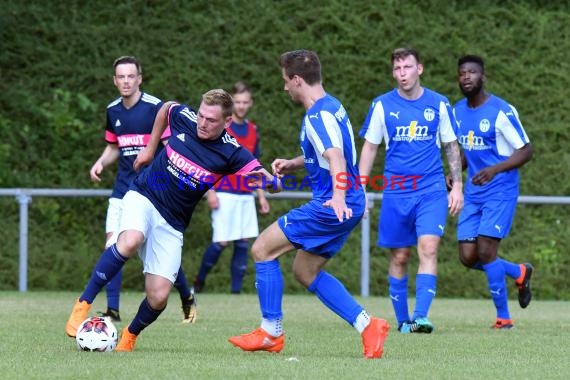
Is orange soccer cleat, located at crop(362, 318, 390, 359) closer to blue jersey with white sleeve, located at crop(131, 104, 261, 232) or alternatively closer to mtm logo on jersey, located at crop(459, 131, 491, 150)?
blue jersey with white sleeve, located at crop(131, 104, 261, 232)

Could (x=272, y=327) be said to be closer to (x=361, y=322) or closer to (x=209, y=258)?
(x=361, y=322)

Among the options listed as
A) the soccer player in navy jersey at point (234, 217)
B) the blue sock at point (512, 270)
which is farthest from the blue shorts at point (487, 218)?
the soccer player in navy jersey at point (234, 217)

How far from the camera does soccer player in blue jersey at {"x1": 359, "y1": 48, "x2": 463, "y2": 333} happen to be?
33.3ft

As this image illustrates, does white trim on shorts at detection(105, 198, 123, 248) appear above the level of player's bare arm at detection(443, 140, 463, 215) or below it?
below

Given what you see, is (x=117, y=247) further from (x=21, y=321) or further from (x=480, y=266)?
(x=480, y=266)

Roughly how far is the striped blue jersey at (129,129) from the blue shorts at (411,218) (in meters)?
2.06

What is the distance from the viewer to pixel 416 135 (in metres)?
10.2

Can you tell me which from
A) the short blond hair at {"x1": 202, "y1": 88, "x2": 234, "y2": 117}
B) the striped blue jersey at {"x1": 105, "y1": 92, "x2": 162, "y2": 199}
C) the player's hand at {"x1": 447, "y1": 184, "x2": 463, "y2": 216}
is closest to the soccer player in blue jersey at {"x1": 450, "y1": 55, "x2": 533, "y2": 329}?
the player's hand at {"x1": 447, "y1": 184, "x2": 463, "y2": 216}

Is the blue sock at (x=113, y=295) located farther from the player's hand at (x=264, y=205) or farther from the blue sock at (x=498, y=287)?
the player's hand at (x=264, y=205)

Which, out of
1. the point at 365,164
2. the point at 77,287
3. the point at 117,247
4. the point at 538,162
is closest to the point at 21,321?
the point at 117,247

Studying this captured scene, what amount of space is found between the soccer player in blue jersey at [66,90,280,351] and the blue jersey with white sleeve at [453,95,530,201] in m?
3.07

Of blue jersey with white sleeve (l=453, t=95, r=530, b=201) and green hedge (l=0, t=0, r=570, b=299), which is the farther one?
green hedge (l=0, t=0, r=570, b=299)

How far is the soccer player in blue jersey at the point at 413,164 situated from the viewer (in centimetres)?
1015

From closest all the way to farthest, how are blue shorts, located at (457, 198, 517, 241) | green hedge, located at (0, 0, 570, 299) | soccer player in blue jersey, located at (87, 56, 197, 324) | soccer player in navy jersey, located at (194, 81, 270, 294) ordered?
1. soccer player in blue jersey, located at (87, 56, 197, 324)
2. blue shorts, located at (457, 198, 517, 241)
3. soccer player in navy jersey, located at (194, 81, 270, 294)
4. green hedge, located at (0, 0, 570, 299)
